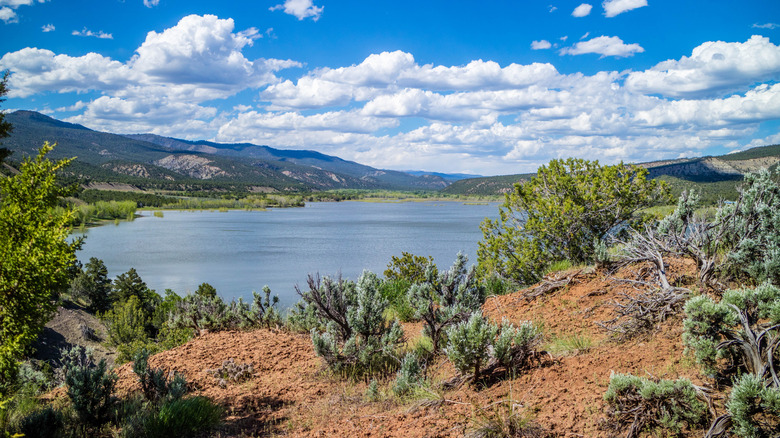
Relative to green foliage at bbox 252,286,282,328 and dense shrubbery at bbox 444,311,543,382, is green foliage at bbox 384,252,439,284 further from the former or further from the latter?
dense shrubbery at bbox 444,311,543,382

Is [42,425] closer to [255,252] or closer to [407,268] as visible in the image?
[407,268]

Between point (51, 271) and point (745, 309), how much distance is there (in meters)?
6.46

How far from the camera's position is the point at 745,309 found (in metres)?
4.00

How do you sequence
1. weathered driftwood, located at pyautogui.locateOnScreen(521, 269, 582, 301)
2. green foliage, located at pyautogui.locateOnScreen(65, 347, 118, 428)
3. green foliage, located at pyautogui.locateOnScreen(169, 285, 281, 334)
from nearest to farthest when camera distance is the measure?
green foliage, located at pyautogui.locateOnScreen(65, 347, 118, 428)
weathered driftwood, located at pyautogui.locateOnScreen(521, 269, 582, 301)
green foliage, located at pyautogui.locateOnScreen(169, 285, 281, 334)

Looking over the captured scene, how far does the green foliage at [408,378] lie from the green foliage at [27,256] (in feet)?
12.4

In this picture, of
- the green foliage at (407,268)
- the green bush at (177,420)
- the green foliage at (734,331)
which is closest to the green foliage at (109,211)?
the green foliage at (407,268)

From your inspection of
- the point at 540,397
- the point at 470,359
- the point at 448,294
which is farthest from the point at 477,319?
the point at 448,294

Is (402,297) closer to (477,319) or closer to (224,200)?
(477,319)

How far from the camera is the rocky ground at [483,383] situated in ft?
14.2

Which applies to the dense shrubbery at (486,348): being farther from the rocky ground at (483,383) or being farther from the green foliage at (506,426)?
the green foliage at (506,426)

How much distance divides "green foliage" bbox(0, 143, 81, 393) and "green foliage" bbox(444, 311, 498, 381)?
4153mm

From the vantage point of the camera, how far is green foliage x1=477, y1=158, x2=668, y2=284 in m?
13.0

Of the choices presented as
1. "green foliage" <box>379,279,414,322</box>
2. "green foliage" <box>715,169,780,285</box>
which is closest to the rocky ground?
"green foliage" <box>715,169,780,285</box>

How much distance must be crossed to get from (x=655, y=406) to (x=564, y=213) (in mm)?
9720
